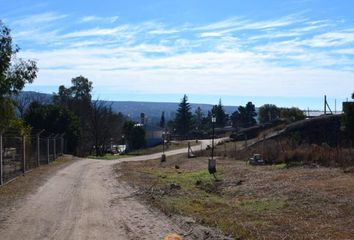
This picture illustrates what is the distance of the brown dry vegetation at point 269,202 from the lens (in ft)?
35.4

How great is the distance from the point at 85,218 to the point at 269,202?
4866 mm

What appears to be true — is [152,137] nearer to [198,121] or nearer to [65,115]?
[198,121]

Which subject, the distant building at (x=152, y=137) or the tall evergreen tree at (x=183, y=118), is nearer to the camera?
the distant building at (x=152, y=137)

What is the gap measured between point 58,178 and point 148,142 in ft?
309

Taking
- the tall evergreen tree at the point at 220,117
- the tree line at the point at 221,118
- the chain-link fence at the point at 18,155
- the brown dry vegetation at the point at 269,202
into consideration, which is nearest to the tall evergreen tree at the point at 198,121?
the tree line at the point at 221,118

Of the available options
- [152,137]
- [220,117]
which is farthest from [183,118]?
[152,137]

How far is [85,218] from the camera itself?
1291 centimetres

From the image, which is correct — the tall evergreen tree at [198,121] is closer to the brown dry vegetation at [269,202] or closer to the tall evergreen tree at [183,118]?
the tall evergreen tree at [183,118]

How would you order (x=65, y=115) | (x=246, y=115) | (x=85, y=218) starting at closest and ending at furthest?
(x=85, y=218) → (x=65, y=115) → (x=246, y=115)

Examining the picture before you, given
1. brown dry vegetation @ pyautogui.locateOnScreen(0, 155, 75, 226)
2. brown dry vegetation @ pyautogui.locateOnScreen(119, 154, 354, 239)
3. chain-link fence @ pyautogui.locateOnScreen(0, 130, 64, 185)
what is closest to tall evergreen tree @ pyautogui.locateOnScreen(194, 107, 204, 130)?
chain-link fence @ pyautogui.locateOnScreen(0, 130, 64, 185)

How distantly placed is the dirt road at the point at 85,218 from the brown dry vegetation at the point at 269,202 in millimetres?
861

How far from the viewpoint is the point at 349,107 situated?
33.1 m

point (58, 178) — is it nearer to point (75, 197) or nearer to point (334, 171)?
→ point (75, 197)

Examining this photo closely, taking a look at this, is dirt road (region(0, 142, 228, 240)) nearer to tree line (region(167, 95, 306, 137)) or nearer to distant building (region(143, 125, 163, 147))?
tree line (region(167, 95, 306, 137))
